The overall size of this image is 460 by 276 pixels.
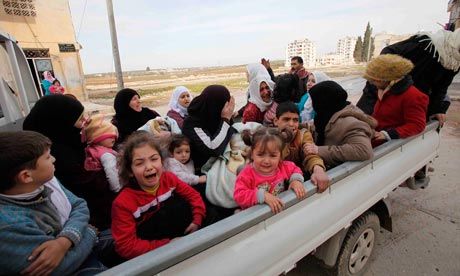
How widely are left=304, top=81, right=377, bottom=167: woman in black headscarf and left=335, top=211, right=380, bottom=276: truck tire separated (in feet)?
1.95

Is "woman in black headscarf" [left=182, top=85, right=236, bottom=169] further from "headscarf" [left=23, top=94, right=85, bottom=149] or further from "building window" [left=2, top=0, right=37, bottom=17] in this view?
"building window" [left=2, top=0, right=37, bottom=17]

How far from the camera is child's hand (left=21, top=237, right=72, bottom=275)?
1007 mm

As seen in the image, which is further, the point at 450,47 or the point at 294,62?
the point at 294,62

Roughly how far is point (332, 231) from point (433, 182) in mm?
3400

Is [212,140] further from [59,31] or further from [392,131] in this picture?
[59,31]

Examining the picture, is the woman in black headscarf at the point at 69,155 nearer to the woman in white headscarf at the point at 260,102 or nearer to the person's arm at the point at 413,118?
the woman in white headscarf at the point at 260,102

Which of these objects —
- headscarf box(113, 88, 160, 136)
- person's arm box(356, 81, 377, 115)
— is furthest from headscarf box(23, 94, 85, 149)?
person's arm box(356, 81, 377, 115)

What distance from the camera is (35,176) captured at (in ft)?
3.65

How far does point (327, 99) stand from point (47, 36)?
18.0 metres

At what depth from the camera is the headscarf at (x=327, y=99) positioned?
2260 millimetres

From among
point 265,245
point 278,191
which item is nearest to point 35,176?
point 265,245

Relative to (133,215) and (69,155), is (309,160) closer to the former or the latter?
(133,215)

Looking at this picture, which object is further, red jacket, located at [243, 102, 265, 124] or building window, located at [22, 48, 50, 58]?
building window, located at [22, 48, 50, 58]

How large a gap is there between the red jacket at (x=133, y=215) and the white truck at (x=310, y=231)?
46 centimetres
